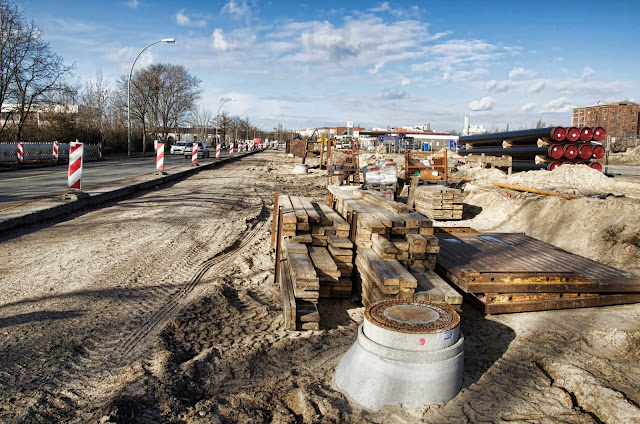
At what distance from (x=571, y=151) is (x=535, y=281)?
13.3 metres

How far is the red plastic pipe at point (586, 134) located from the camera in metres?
16.6

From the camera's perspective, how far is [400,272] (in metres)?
4.62

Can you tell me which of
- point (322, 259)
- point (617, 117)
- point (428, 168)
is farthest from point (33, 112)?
point (617, 117)

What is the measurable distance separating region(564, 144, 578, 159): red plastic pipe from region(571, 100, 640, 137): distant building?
39.4 meters

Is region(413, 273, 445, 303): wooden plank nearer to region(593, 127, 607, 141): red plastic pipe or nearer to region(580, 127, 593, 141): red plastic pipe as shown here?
region(580, 127, 593, 141): red plastic pipe

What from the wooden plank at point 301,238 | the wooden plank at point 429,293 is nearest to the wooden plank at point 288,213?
the wooden plank at point 301,238

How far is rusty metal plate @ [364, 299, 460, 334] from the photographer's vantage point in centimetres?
321

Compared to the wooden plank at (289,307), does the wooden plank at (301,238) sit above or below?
above

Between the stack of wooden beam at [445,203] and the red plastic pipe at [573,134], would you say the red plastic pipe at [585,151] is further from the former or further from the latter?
the stack of wooden beam at [445,203]

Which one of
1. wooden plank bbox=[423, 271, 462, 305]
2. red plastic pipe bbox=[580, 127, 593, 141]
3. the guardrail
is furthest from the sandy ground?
the guardrail

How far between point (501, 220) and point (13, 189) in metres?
14.4

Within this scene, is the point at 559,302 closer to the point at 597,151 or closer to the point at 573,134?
the point at 573,134

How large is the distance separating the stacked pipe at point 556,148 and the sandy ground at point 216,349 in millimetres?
10135

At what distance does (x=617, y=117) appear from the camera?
169 feet
